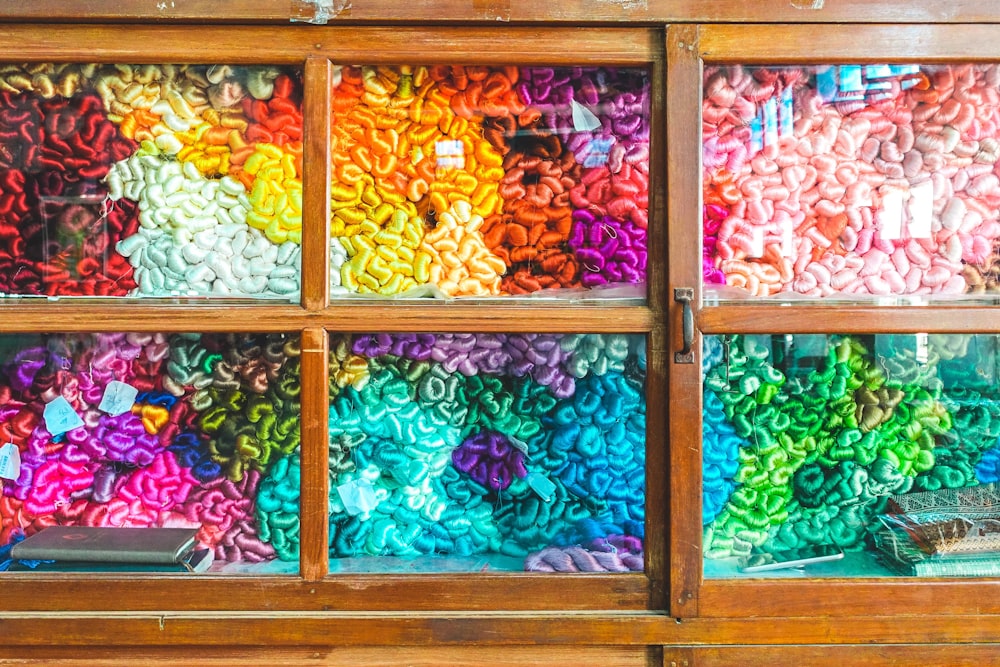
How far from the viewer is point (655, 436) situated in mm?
1164

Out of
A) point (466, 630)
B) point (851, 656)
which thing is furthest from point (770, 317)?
point (466, 630)

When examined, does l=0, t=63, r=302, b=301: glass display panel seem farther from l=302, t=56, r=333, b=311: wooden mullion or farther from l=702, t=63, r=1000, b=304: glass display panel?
l=702, t=63, r=1000, b=304: glass display panel

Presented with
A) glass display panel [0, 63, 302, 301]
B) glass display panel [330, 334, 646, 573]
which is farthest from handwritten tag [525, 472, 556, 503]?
glass display panel [0, 63, 302, 301]

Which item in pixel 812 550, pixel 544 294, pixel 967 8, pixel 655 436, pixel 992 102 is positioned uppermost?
pixel 967 8

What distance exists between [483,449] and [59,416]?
781mm

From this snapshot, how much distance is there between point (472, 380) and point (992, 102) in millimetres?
1069

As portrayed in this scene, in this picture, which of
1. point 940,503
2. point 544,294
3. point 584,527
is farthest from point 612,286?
point 940,503

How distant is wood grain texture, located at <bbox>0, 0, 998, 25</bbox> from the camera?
113cm

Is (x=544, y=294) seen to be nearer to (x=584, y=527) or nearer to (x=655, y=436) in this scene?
(x=655, y=436)

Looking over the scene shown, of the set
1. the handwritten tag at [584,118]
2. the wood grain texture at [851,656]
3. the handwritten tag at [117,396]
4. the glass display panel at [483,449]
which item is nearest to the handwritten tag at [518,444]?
the glass display panel at [483,449]

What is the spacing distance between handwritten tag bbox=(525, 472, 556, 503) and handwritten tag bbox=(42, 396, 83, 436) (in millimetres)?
850

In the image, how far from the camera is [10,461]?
1255mm

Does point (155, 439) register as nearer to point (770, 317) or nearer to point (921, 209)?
point (770, 317)

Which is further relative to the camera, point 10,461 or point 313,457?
point 10,461
